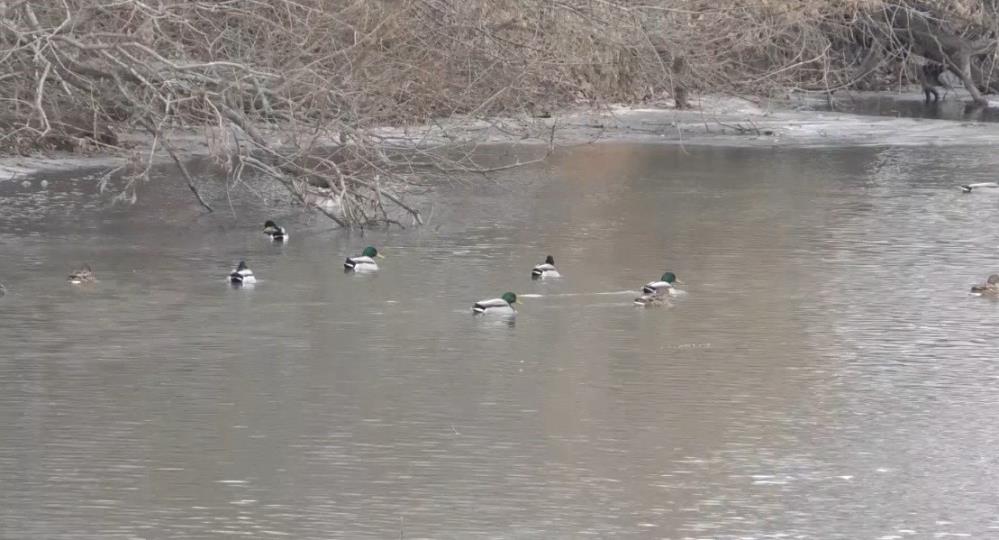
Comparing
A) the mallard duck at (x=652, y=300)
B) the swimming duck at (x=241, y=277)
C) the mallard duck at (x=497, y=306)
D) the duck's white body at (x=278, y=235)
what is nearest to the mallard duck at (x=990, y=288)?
the mallard duck at (x=652, y=300)

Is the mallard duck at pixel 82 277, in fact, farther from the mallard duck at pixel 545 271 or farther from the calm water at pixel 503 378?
the mallard duck at pixel 545 271

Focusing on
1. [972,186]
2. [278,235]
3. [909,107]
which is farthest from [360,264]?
[909,107]

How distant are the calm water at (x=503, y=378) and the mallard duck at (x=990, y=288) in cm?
23

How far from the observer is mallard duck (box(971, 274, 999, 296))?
491 inches

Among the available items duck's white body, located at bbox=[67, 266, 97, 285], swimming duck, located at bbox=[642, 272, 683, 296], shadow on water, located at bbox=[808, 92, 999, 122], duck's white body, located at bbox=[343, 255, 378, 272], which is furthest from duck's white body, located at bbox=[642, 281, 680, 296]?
shadow on water, located at bbox=[808, 92, 999, 122]

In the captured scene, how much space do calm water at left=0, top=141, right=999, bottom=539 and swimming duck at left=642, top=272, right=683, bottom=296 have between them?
0.22 m

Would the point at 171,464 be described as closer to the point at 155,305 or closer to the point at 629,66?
the point at 155,305

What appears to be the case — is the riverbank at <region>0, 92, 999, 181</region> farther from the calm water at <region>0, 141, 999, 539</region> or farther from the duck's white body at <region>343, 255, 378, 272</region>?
the duck's white body at <region>343, 255, 378, 272</region>

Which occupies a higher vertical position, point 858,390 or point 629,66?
point 629,66

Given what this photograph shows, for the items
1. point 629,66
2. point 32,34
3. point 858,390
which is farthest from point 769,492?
point 629,66

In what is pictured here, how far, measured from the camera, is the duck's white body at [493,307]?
11.6 meters

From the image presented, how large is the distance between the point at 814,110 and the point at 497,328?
64.9 feet

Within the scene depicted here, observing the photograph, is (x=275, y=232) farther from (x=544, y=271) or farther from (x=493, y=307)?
(x=493, y=307)

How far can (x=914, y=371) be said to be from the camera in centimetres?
1002
